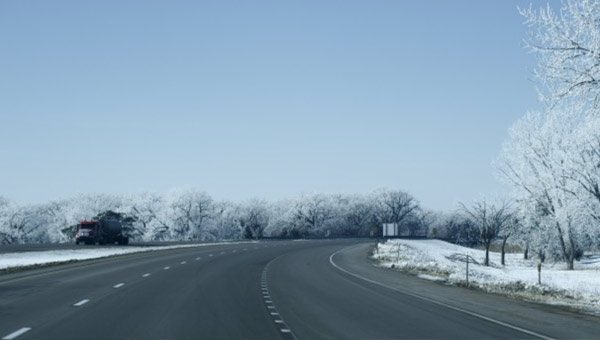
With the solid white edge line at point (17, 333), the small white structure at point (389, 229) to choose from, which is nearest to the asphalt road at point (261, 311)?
the solid white edge line at point (17, 333)

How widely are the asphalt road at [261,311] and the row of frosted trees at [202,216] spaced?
8960 centimetres

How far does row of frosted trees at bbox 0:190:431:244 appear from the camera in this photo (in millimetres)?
149125

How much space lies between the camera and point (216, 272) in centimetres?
3569

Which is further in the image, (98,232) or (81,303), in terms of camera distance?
(98,232)

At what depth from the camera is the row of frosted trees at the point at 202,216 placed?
489 ft

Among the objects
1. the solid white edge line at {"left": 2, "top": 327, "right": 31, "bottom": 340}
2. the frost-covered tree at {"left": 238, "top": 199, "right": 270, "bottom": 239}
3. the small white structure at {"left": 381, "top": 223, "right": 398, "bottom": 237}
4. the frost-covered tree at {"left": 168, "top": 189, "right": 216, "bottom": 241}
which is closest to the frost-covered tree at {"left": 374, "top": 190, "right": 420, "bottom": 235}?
the frost-covered tree at {"left": 238, "top": 199, "right": 270, "bottom": 239}

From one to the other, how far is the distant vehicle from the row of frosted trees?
31.0m

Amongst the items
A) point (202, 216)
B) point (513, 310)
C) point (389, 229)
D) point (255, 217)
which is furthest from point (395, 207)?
point (513, 310)

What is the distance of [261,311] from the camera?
18.1 metres

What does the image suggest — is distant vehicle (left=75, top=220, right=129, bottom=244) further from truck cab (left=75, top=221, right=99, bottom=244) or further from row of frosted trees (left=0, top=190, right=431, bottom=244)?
row of frosted trees (left=0, top=190, right=431, bottom=244)

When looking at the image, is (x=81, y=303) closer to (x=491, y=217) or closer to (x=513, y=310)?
(x=513, y=310)

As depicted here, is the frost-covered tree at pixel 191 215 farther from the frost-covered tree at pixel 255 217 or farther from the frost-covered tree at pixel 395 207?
the frost-covered tree at pixel 395 207

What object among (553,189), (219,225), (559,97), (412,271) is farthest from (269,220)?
(559,97)

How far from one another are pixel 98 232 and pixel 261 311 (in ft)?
213
